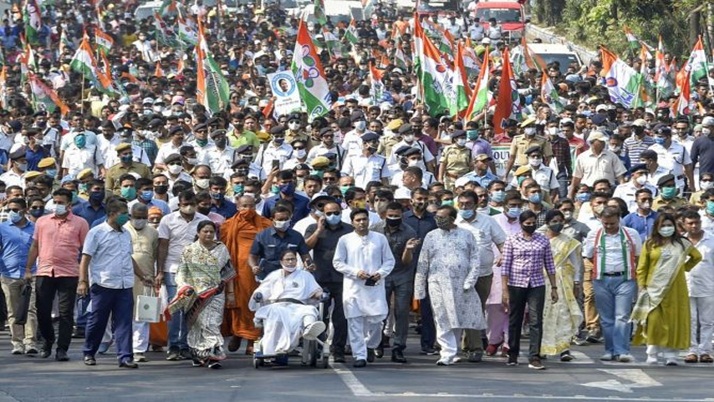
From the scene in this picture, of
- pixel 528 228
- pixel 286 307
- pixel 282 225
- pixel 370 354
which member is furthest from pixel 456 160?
pixel 286 307

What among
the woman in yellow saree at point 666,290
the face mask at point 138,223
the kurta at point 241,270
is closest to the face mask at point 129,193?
the kurta at point 241,270

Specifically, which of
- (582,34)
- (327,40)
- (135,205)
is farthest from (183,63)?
(135,205)

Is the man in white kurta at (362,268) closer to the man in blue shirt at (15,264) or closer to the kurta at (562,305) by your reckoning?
the kurta at (562,305)

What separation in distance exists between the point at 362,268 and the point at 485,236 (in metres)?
1.44

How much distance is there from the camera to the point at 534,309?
18.7 meters

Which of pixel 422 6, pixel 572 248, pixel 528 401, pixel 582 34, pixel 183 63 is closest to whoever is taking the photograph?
pixel 528 401

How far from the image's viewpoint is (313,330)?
58.6 feet

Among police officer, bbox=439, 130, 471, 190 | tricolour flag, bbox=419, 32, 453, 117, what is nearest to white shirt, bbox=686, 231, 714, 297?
police officer, bbox=439, 130, 471, 190

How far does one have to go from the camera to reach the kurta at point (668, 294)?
18.9 meters

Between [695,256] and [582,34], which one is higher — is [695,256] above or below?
below

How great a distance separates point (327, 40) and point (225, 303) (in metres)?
23.9

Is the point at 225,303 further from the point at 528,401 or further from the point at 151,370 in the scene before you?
the point at 528,401

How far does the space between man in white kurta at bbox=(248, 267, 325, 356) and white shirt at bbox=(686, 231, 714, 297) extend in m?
3.62

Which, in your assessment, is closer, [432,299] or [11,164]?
[432,299]
